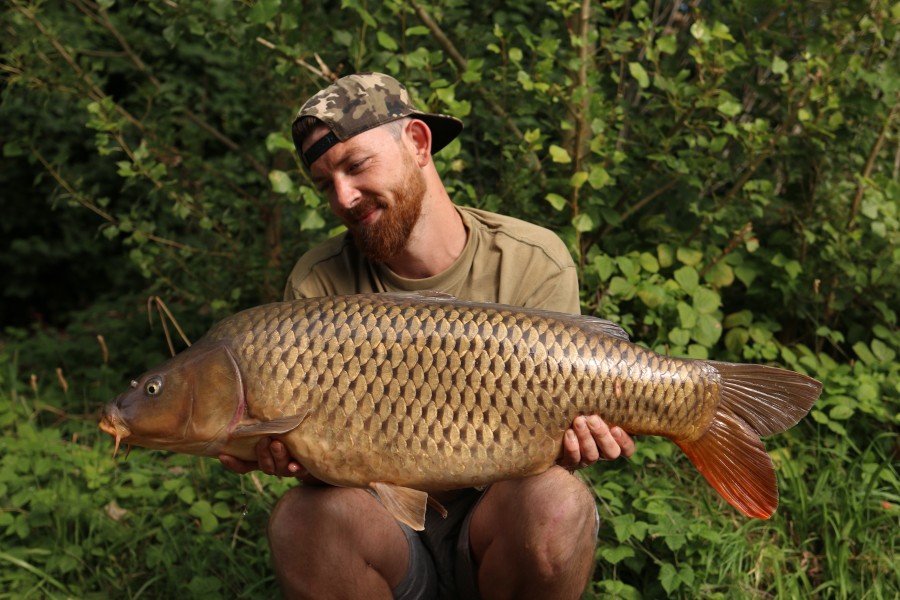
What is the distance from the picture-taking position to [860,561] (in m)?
2.19

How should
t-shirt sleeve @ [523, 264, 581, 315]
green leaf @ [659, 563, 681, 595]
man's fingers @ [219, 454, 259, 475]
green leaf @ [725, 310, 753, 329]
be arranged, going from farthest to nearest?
green leaf @ [725, 310, 753, 329] → green leaf @ [659, 563, 681, 595] → t-shirt sleeve @ [523, 264, 581, 315] → man's fingers @ [219, 454, 259, 475]

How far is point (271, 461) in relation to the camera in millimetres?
1565

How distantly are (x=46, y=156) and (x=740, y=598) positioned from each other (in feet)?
12.1

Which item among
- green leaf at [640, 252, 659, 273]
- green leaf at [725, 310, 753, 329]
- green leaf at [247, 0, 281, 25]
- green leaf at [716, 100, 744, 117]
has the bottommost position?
green leaf at [725, 310, 753, 329]

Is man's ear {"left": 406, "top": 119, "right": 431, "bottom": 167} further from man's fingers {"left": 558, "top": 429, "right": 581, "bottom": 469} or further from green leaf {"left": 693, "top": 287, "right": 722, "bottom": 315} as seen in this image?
green leaf {"left": 693, "top": 287, "right": 722, "bottom": 315}

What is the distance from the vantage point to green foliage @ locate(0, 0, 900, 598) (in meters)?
2.29

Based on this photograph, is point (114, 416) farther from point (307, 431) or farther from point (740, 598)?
point (740, 598)

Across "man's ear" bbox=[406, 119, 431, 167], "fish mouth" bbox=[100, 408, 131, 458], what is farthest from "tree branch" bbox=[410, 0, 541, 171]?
"fish mouth" bbox=[100, 408, 131, 458]

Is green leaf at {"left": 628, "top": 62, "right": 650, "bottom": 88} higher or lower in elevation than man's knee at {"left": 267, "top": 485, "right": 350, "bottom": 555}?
higher

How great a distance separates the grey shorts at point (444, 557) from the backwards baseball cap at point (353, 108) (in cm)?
74

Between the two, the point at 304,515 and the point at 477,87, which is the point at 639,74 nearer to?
the point at 477,87

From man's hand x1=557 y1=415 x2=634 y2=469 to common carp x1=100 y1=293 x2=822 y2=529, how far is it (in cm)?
2

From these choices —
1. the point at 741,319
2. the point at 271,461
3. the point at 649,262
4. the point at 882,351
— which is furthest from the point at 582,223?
the point at 271,461

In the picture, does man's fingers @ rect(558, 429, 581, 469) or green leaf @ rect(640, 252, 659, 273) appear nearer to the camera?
man's fingers @ rect(558, 429, 581, 469)
